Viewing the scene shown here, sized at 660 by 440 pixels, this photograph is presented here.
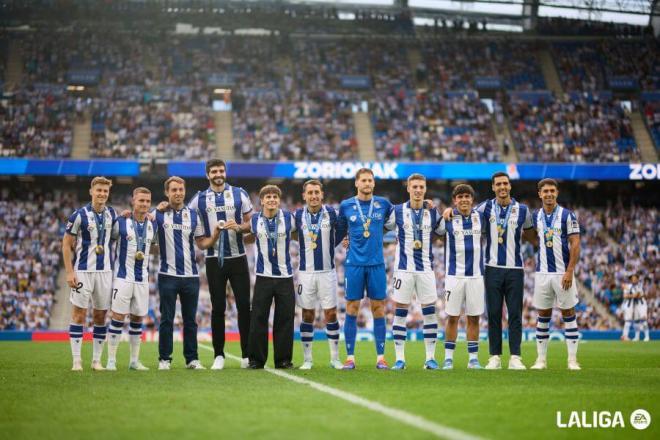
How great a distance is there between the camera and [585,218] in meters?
39.3

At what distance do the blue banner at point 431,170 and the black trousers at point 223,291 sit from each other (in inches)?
982

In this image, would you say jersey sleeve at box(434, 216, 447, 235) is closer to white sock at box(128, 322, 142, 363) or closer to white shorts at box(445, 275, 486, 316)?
white shorts at box(445, 275, 486, 316)

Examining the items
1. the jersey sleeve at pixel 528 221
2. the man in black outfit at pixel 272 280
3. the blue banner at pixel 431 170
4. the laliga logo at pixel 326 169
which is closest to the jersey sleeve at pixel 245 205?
the man in black outfit at pixel 272 280

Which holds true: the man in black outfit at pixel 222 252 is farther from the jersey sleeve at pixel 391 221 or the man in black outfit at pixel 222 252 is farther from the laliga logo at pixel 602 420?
the laliga logo at pixel 602 420

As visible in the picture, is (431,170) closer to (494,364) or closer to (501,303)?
(501,303)

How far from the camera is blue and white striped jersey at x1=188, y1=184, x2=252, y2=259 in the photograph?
1191cm

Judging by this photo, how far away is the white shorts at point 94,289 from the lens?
11.5 m

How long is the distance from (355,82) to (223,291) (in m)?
34.3

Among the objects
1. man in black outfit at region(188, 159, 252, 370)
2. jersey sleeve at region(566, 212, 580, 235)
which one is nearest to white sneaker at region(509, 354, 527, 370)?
jersey sleeve at region(566, 212, 580, 235)

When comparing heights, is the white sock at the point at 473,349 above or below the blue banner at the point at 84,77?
below

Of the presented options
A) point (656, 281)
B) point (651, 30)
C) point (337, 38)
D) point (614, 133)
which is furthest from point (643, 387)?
point (651, 30)

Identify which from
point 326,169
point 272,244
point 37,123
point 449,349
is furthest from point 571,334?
point 37,123

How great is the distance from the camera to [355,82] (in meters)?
44.9

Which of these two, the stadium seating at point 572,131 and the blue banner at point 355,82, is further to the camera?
the blue banner at point 355,82
